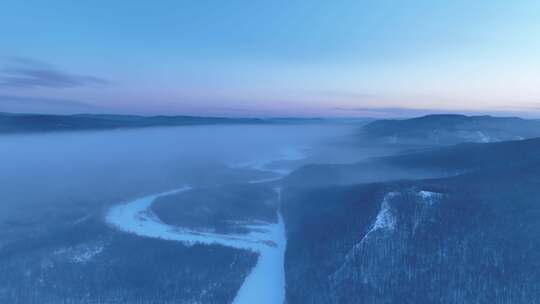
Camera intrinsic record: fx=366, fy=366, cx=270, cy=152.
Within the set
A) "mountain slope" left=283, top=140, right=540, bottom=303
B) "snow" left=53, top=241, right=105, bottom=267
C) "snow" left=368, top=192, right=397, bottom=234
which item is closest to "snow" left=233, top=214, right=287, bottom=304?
"mountain slope" left=283, top=140, right=540, bottom=303

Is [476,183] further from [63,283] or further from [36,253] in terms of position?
[36,253]

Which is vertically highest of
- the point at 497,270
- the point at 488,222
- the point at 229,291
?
the point at 488,222

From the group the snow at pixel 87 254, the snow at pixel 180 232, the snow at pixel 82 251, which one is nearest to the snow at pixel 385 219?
the snow at pixel 180 232

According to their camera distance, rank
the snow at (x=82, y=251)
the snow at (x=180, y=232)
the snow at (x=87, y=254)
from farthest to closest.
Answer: the snow at (x=180, y=232) < the snow at (x=82, y=251) < the snow at (x=87, y=254)

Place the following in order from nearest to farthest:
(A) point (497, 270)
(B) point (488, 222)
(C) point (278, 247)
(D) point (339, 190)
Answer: (A) point (497, 270) → (B) point (488, 222) → (C) point (278, 247) → (D) point (339, 190)

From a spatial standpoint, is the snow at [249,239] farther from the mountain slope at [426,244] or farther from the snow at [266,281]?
the mountain slope at [426,244]

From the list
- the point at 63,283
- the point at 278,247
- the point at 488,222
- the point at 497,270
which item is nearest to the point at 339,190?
the point at 278,247

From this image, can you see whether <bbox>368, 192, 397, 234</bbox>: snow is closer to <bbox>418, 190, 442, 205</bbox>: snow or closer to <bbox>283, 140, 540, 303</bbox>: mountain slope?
<bbox>283, 140, 540, 303</bbox>: mountain slope

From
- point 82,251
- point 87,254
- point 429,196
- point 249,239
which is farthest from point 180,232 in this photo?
point 429,196
